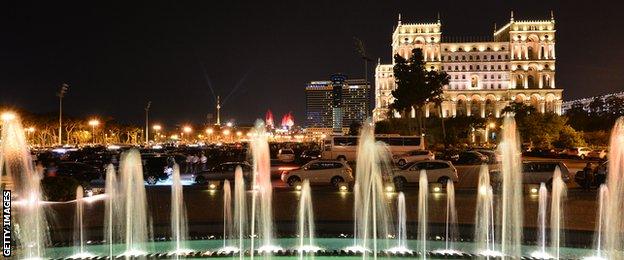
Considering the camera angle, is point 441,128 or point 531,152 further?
point 441,128

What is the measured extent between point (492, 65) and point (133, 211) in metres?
133

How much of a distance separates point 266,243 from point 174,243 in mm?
2334

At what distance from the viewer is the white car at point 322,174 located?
2772cm

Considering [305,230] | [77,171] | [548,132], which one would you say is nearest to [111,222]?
[305,230]

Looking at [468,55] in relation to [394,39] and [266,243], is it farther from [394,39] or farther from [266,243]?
[266,243]

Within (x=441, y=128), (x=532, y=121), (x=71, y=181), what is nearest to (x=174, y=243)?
(x=71, y=181)

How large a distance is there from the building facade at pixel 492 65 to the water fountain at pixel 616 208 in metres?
118

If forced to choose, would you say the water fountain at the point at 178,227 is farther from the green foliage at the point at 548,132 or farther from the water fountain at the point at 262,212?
the green foliage at the point at 548,132

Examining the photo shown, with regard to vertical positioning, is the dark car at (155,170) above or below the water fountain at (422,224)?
above

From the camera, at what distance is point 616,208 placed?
1562 cm

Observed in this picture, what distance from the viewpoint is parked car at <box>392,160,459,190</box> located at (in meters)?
27.7

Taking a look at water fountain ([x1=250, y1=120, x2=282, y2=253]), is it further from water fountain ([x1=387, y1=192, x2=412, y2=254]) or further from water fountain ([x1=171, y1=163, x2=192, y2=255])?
water fountain ([x1=387, y1=192, x2=412, y2=254])

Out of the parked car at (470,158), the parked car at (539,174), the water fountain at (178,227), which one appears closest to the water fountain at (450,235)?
the water fountain at (178,227)

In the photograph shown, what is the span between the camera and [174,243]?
592 inches
